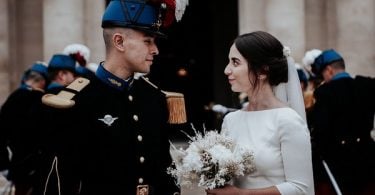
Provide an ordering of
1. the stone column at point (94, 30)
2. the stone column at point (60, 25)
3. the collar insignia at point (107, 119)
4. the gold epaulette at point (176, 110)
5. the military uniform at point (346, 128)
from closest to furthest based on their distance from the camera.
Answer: the collar insignia at point (107, 119)
the gold epaulette at point (176, 110)
the military uniform at point (346, 128)
the stone column at point (60, 25)
the stone column at point (94, 30)

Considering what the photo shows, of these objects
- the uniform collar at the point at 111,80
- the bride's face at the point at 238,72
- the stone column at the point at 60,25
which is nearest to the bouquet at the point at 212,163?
the bride's face at the point at 238,72

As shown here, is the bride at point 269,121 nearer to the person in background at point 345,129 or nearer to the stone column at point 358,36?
the person in background at point 345,129

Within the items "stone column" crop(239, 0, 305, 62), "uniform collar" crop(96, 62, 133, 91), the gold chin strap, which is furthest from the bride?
"stone column" crop(239, 0, 305, 62)

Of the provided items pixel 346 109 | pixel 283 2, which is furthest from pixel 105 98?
pixel 283 2

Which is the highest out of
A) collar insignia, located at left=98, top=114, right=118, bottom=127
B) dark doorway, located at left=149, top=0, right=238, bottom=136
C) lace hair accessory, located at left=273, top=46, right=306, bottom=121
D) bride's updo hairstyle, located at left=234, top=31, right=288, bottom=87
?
bride's updo hairstyle, located at left=234, top=31, right=288, bottom=87

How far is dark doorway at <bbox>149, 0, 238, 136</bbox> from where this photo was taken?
60.6 ft

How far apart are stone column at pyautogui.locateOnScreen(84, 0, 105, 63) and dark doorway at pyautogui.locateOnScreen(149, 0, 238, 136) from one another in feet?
17.1

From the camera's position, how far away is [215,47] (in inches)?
717

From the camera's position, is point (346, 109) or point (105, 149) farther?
point (346, 109)

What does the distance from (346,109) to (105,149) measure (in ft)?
14.3

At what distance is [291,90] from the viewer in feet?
12.3

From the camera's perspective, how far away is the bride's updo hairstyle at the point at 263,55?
11.8 feet

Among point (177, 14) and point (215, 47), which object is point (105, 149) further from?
point (215, 47)

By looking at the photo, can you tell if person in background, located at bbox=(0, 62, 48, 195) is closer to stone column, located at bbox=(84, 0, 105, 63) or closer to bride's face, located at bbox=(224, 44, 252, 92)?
bride's face, located at bbox=(224, 44, 252, 92)
